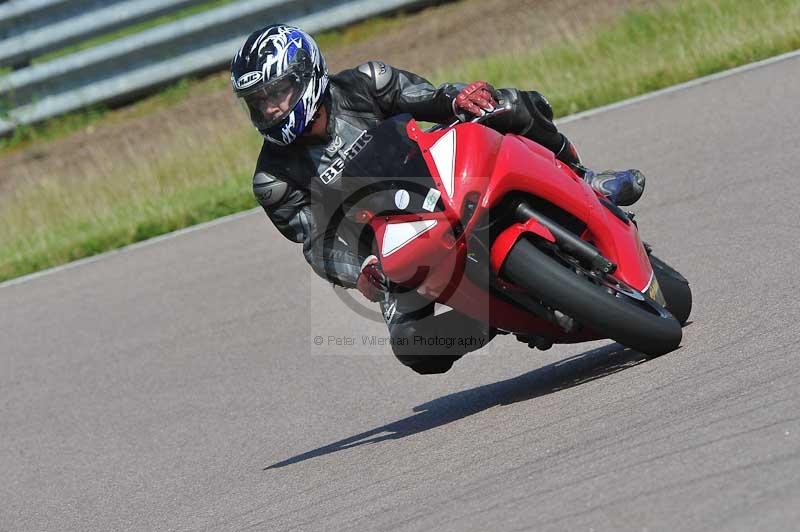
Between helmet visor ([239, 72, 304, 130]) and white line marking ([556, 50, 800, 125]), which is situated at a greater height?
helmet visor ([239, 72, 304, 130])

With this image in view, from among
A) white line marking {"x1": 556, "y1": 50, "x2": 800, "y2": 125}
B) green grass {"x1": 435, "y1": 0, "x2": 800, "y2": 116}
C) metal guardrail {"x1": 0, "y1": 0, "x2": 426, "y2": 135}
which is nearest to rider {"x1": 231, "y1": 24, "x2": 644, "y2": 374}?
white line marking {"x1": 556, "y1": 50, "x2": 800, "y2": 125}

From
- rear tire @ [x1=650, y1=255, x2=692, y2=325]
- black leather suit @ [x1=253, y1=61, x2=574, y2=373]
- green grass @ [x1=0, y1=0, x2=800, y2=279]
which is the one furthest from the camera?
green grass @ [x1=0, y1=0, x2=800, y2=279]

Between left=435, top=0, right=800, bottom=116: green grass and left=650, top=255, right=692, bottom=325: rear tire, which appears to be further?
left=435, top=0, right=800, bottom=116: green grass

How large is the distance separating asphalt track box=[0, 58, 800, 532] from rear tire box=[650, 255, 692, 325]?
141 mm

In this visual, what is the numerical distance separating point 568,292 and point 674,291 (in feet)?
3.35

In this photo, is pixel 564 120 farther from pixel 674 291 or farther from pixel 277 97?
pixel 277 97

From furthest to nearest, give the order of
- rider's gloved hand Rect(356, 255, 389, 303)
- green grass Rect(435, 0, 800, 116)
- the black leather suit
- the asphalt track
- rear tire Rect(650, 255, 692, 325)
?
green grass Rect(435, 0, 800, 116)
rear tire Rect(650, 255, 692, 325)
the black leather suit
rider's gloved hand Rect(356, 255, 389, 303)
the asphalt track

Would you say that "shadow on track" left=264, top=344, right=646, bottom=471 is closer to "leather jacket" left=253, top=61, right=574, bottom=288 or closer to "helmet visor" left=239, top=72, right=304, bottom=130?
"leather jacket" left=253, top=61, right=574, bottom=288

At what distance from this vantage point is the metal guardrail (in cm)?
1358

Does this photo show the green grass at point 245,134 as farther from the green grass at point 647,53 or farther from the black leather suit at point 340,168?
the black leather suit at point 340,168

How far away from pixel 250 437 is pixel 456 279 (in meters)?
1.87

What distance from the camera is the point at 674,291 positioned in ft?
18.0

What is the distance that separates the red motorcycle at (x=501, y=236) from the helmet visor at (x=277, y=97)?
38 centimetres

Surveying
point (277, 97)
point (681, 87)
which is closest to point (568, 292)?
point (277, 97)
